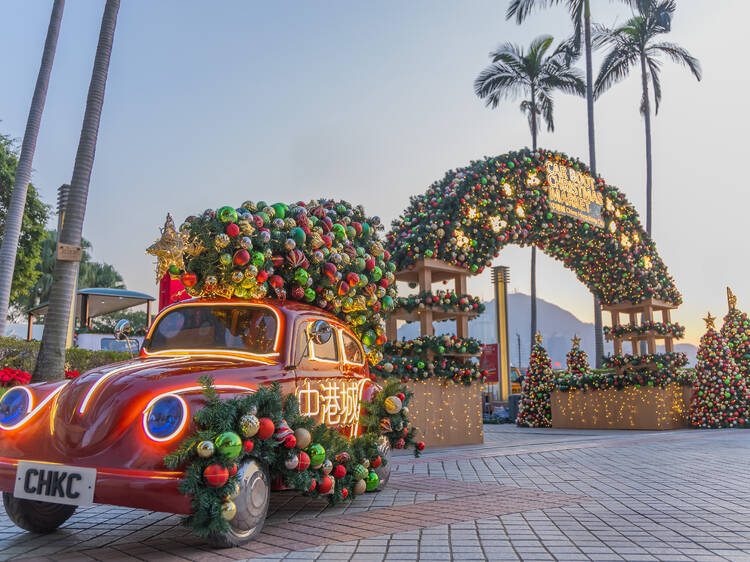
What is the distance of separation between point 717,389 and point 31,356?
1735 cm

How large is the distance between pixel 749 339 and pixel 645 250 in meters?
4.36

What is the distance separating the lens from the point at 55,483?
12.5ft

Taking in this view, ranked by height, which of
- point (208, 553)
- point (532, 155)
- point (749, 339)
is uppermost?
point (532, 155)

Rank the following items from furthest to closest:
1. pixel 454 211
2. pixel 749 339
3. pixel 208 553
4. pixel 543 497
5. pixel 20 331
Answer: pixel 20 331, pixel 749 339, pixel 454 211, pixel 543 497, pixel 208 553

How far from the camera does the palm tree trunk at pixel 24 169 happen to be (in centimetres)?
1188

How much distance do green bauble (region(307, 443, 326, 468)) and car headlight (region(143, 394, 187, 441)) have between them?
44.4 inches

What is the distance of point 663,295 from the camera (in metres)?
16.6

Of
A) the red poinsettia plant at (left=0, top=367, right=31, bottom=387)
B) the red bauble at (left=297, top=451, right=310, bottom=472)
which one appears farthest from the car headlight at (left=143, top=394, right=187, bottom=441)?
the red poinsettia plant at (left=0, top=367, right=31, bottom=387)

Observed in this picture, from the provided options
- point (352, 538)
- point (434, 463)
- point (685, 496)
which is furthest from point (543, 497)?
point (434, 463)

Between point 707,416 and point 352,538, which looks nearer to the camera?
point 352,538

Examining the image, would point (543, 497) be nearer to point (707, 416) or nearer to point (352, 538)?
point (352, 538)

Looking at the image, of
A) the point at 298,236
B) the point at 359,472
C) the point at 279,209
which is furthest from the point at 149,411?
the point at 279,209

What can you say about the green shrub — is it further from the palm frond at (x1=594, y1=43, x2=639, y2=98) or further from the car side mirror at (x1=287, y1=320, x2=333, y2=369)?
the palm frond at (x1=594, y1=43, x2=639, y2=98)

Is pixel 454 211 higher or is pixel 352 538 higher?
pixel 454 211
